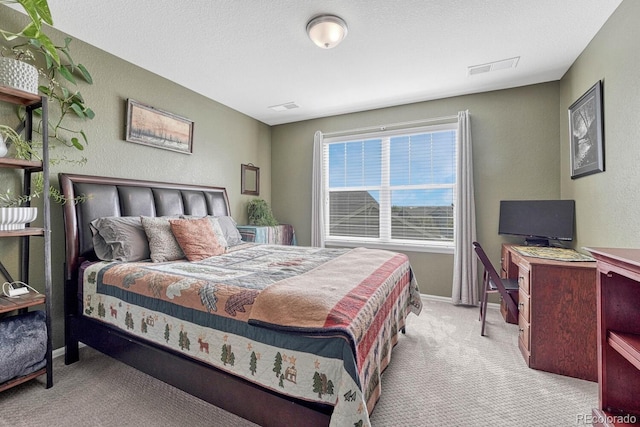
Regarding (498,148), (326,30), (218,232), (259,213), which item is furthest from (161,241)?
(498,148)

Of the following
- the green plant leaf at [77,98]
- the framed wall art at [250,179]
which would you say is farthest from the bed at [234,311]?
the framed wall art at [250,179]

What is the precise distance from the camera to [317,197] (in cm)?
430

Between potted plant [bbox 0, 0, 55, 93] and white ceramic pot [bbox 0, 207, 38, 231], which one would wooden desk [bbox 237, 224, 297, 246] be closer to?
white ceramic pot [bbox 0, 207, 38, 231]

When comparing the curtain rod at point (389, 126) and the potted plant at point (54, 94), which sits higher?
the curtain rod at point (389, 126)

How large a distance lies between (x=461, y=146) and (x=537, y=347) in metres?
2.29

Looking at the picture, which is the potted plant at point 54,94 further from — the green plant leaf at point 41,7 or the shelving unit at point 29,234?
the green plant leaf at point 41,7

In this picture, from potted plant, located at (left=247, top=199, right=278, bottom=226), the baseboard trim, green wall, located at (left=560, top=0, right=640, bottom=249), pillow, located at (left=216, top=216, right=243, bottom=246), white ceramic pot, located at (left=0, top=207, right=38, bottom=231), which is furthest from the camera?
potted plant, located at (left=247, top=199, right=278, bottom=226)

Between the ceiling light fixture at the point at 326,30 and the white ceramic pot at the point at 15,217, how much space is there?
7.54ft

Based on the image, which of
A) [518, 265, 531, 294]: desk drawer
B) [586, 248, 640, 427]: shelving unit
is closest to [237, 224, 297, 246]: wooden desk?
[518, 265, 531, 294]: desk drawer

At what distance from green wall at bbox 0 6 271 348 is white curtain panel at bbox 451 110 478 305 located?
2.99m

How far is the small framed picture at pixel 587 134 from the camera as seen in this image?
2.23m

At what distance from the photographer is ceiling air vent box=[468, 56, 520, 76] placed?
271 centimetres

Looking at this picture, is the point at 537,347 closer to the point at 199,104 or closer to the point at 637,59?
the point at 637,59

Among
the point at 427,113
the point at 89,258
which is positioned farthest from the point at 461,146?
the point at 89,258
